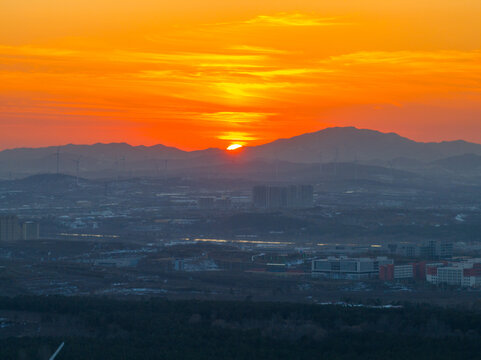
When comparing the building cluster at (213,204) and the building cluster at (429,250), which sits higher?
the building cluster at (213,204)

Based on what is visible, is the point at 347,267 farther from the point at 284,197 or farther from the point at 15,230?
the point at 284,197

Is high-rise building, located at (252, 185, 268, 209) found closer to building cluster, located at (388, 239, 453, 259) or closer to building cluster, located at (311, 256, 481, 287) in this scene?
building cluster, located at (388, 239, 453, 259)

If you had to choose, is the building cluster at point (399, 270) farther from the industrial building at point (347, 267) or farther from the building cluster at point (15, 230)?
the building cluster at point (15, 230)

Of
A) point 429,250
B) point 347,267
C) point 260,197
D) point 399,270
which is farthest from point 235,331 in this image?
point 260,197

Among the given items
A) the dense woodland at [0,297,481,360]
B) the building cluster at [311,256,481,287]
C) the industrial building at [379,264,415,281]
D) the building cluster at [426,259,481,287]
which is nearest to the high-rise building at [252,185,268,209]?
the building cluster at [311,256,481,287]

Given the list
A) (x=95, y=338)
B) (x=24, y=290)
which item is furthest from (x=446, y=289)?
(x=95, y=338)

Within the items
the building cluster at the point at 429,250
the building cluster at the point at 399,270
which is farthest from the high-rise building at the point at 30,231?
the building cluster at the point at 399,270
